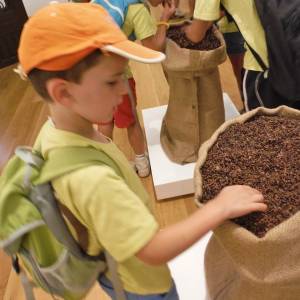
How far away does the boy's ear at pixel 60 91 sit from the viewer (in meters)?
0.46

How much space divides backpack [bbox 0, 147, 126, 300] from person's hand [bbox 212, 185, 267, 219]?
172mm

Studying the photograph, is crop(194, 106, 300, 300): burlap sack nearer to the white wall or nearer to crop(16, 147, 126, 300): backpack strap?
crop(16, 147, 126, 300): backpack strap

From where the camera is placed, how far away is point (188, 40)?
1144 millimetres

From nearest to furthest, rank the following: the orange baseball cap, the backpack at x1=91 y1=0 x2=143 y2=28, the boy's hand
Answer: the orange baseball cap < the backpack at x1=91 y1=0 x2=143 y2=28 < the boy's hand

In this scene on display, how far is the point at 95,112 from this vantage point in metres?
0.50

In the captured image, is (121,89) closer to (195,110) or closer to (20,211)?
(20,211)

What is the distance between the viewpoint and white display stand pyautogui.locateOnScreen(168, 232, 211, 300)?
0.86 m

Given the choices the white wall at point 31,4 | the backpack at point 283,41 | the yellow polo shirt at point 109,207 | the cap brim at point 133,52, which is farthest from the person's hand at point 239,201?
the white wall at point 31,4

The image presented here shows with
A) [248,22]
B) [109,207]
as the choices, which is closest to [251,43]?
[248,22]

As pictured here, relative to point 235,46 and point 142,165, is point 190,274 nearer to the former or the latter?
point 142,165

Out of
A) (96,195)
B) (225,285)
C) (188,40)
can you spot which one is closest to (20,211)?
(96,195)

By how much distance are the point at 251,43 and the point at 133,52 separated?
539mm

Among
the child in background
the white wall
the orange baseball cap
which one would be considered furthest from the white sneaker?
the white wall

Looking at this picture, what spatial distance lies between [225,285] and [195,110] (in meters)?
0.66
